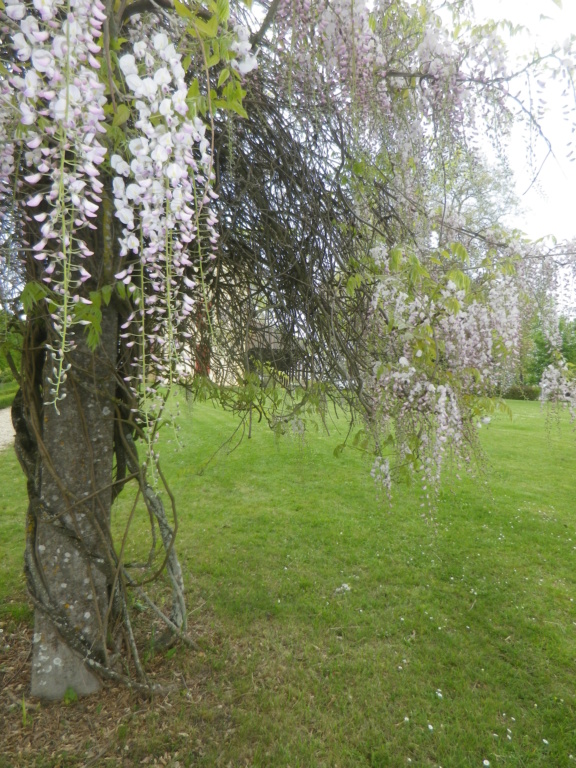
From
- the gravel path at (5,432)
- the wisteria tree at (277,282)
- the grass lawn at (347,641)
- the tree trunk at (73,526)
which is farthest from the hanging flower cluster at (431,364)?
the gravel path at (5,432)

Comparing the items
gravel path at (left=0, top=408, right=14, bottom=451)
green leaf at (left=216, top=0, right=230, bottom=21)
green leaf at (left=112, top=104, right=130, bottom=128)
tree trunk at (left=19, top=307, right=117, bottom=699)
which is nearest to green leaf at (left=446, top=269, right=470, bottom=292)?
green leaf at (left=216, top=0, right=230, bottom=21)

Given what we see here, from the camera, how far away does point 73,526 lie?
7.02 ft

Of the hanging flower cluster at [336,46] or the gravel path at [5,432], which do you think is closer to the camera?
the hanging flower cluster at [336,46]

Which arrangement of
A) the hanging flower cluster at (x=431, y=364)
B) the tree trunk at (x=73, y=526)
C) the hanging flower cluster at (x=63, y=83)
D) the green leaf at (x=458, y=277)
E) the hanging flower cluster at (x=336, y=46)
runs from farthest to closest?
the hanging flower cluster at (x=431, y=364) → the tree trunk at (x=73, y=526) → the green leaf at (x=458, y=277) → the hanging flower cluster at (x=336, y=46) → the hanging flower cluster at (x=63, y=83)

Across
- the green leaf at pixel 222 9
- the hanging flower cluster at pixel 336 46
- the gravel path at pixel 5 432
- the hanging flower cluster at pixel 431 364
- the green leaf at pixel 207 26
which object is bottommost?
the gravel path at pixel 5 432

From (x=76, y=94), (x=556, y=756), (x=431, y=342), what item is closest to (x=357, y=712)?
(x=556, y=756)

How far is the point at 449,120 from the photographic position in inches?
85.1

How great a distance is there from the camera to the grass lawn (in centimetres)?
213

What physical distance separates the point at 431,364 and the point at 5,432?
9.32 m

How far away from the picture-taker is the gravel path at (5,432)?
8227 mm

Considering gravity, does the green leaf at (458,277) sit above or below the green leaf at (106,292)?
above

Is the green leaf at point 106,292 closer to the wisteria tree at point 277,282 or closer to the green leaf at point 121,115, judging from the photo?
the wisteria tree at point 277,282

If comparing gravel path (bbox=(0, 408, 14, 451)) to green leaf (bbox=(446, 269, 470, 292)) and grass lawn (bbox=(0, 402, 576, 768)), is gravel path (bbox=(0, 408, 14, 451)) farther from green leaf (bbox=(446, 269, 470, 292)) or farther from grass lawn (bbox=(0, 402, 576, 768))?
green leaf (bbox=(446, 269, 470, 292))

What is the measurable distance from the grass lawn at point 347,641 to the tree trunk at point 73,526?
8.9 inches
